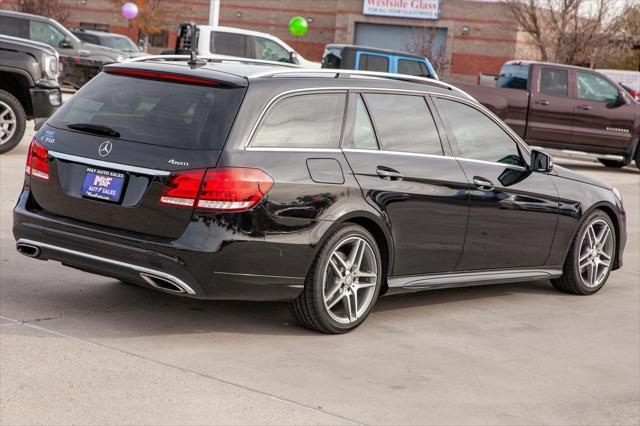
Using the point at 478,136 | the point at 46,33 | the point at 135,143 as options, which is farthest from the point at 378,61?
the point at 135,143

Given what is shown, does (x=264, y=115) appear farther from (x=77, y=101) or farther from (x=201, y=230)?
(x=77, y=101)

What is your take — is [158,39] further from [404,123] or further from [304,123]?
[304,123]

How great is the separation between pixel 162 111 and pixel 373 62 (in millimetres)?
19439

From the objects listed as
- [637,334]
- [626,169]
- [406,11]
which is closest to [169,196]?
[637,334]

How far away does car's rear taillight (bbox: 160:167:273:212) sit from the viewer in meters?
5.98

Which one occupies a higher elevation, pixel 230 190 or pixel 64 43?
pixel 64 43

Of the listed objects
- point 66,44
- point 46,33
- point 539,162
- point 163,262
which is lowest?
point 163,262

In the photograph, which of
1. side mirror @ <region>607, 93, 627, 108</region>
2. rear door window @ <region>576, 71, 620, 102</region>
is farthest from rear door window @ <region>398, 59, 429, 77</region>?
side mirror @ <region>607, 93, 627, 108</region>

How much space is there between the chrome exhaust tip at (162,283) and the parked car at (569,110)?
48.8 feet

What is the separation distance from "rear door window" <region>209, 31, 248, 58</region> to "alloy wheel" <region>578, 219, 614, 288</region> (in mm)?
16234

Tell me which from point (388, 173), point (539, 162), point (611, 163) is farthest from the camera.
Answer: point (611, 163)

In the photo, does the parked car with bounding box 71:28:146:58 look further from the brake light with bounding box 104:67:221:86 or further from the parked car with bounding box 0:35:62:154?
the brake light with bounding box 104:67:221:86

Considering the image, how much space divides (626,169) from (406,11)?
3350 centimetres

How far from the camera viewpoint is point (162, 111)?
629 centimetres
